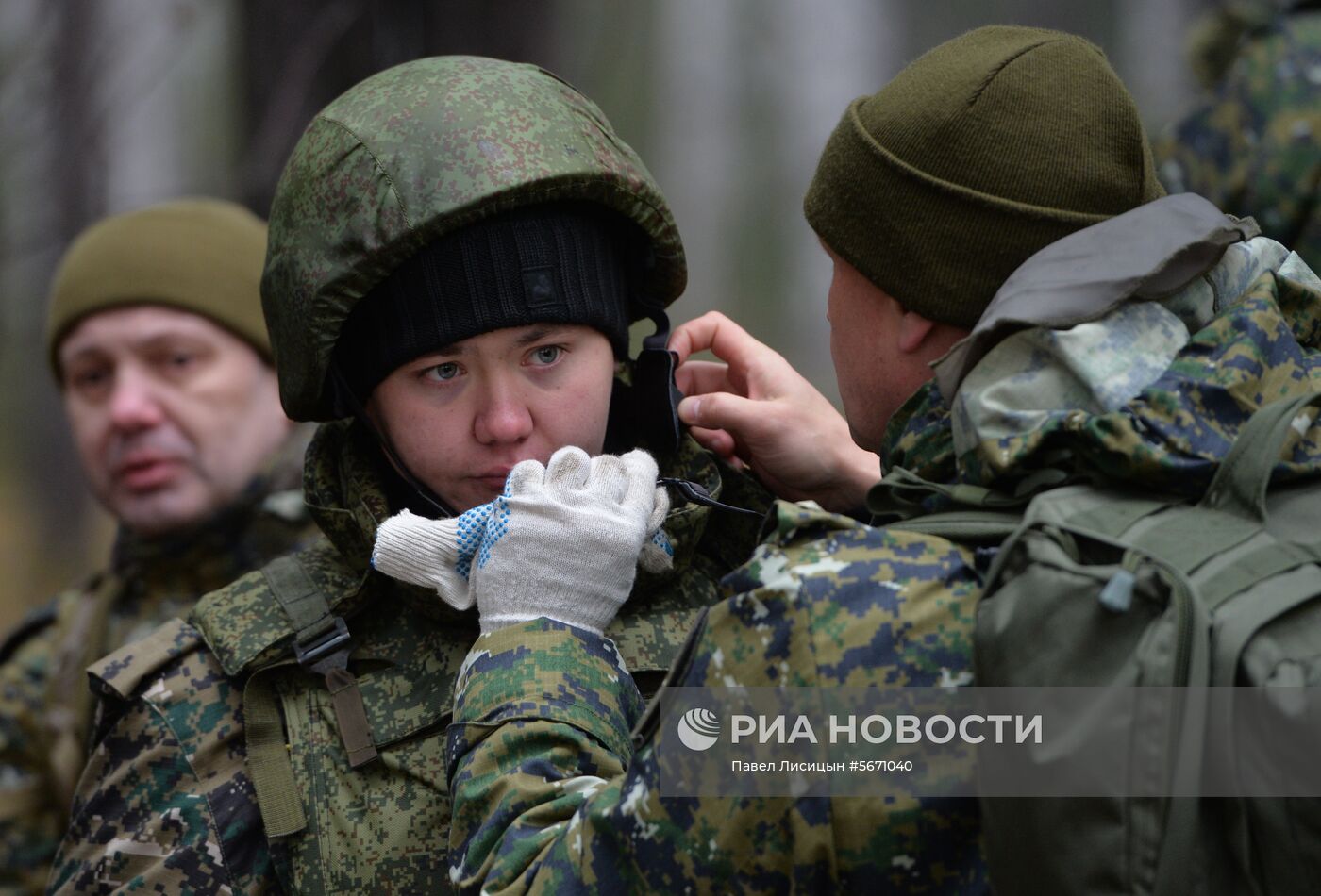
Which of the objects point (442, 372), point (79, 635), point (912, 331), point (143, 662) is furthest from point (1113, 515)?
point (79, 635)

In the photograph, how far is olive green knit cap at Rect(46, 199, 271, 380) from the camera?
400 cm

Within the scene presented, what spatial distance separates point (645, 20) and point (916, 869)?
3.91m

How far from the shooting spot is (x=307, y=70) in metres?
5.31

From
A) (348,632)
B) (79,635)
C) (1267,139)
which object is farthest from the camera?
(79,635)

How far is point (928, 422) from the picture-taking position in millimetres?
1838

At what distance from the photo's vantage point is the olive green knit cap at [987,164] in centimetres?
Result: 183

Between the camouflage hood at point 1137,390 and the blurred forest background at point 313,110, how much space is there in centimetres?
308

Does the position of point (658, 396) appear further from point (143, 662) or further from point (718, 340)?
point (143, 662)

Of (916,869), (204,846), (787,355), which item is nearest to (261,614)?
(204,846)

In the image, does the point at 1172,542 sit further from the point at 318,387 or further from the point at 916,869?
the point at 318,387

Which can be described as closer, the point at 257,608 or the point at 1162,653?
the point at 1162,653

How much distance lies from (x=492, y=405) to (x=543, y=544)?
33cm

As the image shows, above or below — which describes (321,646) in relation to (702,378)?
below

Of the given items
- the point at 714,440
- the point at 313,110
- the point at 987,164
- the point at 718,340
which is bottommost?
the point at 313,110
